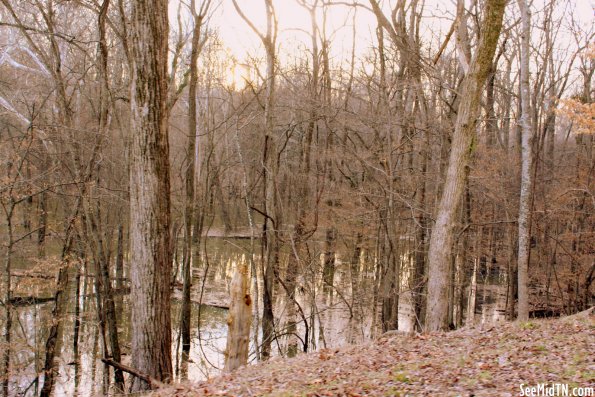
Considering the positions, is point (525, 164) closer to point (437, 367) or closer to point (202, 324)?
point (437, 367)

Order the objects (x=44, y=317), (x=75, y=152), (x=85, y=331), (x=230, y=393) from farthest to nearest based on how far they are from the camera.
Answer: (x=85, y=331), (x=44, y=317), (x=75, y=152), (x=230, y=393)

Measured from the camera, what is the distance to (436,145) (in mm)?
18547

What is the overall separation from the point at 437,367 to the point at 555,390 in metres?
1.40

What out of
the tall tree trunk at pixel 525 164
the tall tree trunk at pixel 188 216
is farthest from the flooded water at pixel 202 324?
the tall tree trunk at pixel 525 164

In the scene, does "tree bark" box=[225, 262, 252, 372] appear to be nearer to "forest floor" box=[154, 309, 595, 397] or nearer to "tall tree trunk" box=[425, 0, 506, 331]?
"forest floor" box=[154, 309, 595, 397]

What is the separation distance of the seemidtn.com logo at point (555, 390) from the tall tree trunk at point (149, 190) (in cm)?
482

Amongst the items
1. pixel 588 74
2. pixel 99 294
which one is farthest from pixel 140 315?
pixel 588 74

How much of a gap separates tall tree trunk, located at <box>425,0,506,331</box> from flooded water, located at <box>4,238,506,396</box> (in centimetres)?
280

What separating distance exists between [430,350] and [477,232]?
17.3m

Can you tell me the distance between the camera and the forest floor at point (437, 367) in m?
4.62

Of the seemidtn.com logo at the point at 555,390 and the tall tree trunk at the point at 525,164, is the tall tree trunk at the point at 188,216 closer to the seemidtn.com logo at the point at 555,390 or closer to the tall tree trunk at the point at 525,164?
the tall tree trunk at the point at 525,164

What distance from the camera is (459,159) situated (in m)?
8.44

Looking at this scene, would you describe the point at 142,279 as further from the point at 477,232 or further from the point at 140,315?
the point at 477,232

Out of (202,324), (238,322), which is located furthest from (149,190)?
(202,324)
